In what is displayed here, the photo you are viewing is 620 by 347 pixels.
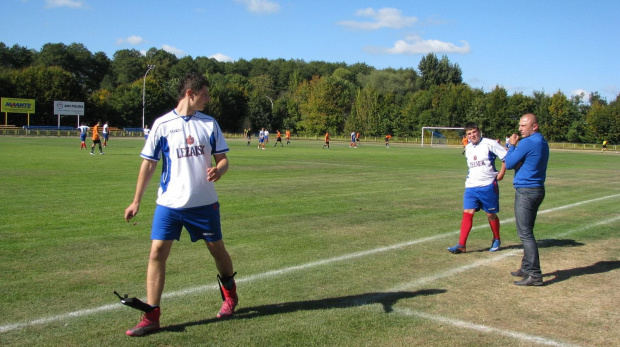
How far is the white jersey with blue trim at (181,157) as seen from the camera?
174 inches

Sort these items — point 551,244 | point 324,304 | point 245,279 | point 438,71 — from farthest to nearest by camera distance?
1. point 438,71
2. point 551,244
3. point 245,279
4. point 324,304

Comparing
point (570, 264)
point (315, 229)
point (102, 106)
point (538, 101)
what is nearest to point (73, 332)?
point (315, 229)

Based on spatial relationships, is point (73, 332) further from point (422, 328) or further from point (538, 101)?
point (538, 101)

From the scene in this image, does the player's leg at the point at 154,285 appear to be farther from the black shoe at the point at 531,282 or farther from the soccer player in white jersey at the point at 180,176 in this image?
the black shoe at the point at 531,282

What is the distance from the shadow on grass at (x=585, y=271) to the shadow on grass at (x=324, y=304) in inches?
71.2

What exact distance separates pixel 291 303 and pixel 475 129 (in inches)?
176

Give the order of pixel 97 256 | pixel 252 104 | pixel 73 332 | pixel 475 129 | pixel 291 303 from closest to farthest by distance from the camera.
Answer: pixel 73 332 < pixel 291 303 < pixel 97 256 < pixel 475 129 < pixel 252 104

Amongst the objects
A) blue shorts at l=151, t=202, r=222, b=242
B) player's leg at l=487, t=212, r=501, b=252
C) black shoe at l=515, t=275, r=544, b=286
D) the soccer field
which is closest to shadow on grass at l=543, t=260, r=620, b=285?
the soccer field

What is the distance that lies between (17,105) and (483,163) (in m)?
76.7

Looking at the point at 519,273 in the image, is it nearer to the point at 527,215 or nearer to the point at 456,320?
the point at 527,215

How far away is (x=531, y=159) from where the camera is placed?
6238mm

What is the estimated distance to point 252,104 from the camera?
102125 millimetres

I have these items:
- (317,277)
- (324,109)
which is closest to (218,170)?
(317,277)

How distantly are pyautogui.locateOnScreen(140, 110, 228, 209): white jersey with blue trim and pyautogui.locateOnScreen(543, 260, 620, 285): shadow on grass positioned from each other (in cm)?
431
